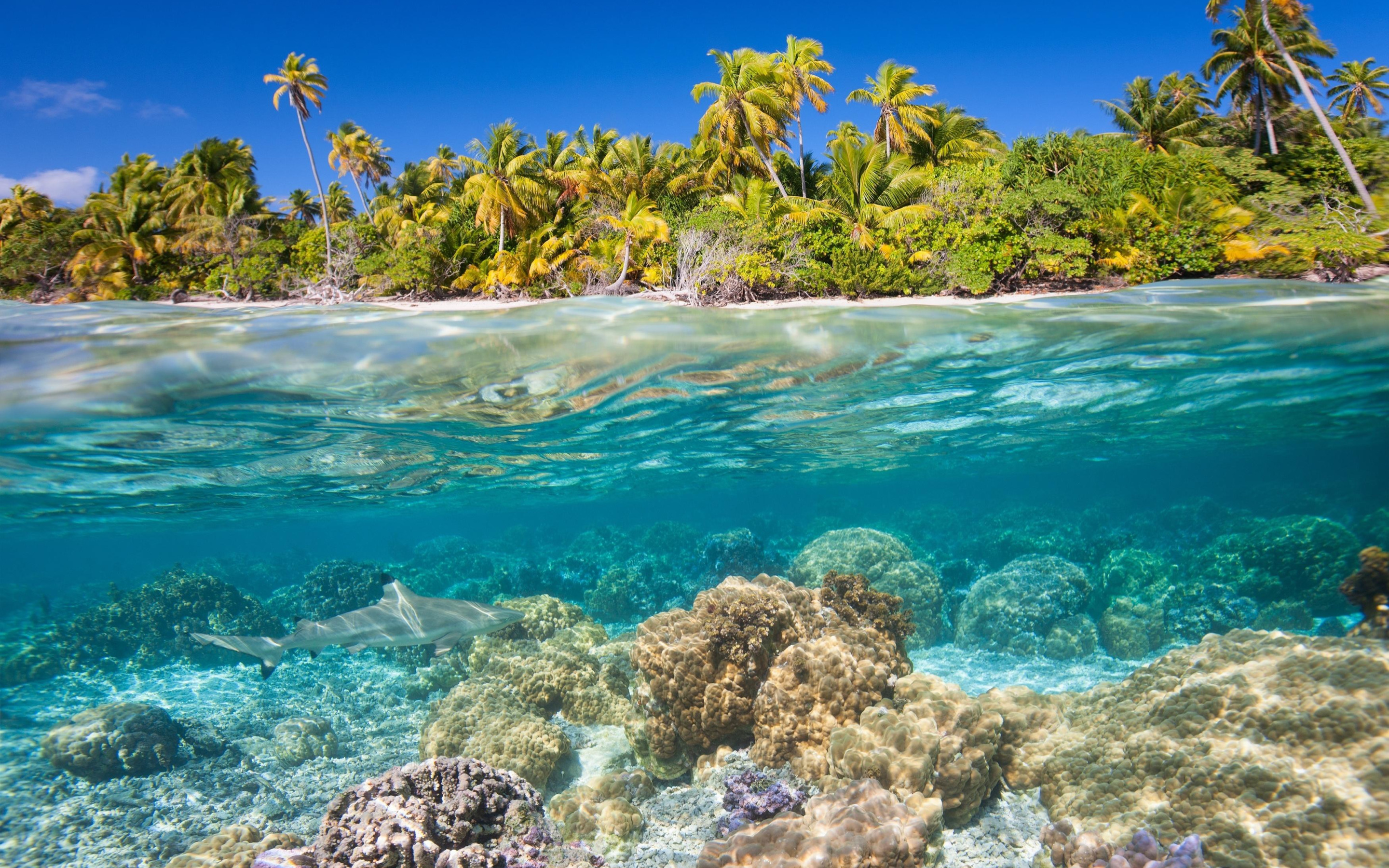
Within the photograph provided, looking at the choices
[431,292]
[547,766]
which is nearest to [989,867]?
[547,766]

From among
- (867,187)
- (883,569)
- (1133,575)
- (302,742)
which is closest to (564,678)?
(302,742)

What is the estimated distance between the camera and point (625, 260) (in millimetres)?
22156

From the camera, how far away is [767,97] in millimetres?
29875

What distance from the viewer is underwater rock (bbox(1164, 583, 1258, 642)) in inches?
618

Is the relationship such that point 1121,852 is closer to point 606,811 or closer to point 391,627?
point 606,811

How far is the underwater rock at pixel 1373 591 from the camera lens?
36.5ft

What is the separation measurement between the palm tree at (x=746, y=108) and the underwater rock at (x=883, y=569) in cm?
1804

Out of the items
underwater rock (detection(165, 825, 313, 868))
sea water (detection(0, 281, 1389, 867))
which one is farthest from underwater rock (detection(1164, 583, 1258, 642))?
underwater rock (detection(165, 825, 313, 868))

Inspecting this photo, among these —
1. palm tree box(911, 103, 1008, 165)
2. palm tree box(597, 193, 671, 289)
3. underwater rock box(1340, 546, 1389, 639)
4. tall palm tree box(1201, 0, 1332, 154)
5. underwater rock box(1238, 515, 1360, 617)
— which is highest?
tall palm tree box(1201, 0, 1332, 154)

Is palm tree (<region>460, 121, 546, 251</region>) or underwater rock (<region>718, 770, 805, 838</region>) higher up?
palm tree (<region>460, 121, 546, 251</region>)

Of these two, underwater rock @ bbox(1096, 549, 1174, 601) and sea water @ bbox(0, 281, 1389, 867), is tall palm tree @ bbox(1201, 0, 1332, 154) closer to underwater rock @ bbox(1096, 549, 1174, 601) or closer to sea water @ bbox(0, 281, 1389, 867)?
sea water @ bbox(0, 281, 1389, 867)

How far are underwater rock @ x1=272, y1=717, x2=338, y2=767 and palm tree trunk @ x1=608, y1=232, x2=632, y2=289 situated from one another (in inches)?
580

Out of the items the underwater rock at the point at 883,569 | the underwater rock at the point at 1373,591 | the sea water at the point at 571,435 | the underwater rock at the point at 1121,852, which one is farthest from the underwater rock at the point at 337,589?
the underwater rock at the point at 1373,591

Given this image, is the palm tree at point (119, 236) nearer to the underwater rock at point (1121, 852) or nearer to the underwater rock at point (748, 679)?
the underwater rock at point (748, 679)
